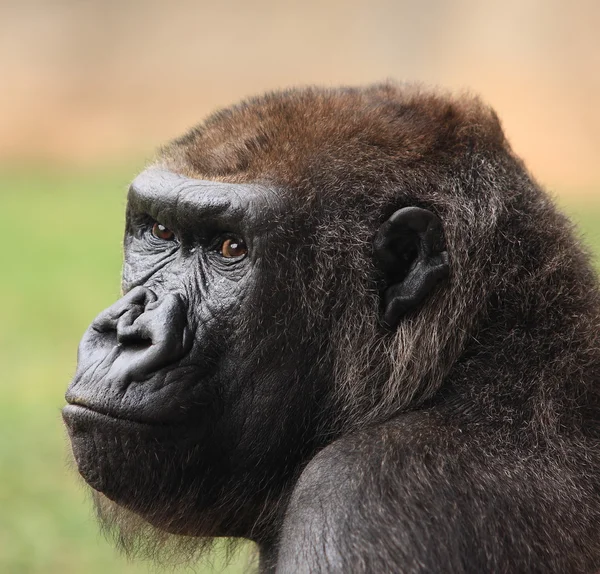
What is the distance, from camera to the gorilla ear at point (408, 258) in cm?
359

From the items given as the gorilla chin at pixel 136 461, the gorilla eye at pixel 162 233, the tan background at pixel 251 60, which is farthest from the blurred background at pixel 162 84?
the gorilla chin at pixel 136 461

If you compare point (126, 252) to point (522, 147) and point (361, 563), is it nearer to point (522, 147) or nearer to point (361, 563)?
point (361, 563)

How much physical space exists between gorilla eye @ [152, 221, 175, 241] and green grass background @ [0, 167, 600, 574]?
0.98 metres

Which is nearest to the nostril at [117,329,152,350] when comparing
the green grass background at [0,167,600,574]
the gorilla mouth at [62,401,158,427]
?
the gorilla mouth at [62,401,158,427]

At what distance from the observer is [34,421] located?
8250 mm

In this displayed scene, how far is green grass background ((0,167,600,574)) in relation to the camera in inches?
238

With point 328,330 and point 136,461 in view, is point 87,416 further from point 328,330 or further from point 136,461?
point 328,330

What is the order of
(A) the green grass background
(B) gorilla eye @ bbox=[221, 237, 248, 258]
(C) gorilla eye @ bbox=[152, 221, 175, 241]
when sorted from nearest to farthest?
(B) gorilla eye @ bbox=[221, 237, 248, 258] → (C) gorilla eye @ bbox=[152, 221, 175, 241] → (A) the green grass background

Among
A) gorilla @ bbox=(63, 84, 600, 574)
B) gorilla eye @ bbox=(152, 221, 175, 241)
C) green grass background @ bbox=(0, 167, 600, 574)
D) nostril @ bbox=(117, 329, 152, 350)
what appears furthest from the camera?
green grass background @ bbox=(0, 167, 600, 574)

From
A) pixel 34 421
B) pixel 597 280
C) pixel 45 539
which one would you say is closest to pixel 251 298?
pixel 597 280

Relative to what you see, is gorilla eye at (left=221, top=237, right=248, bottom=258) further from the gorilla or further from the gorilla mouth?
the gorilla mouth

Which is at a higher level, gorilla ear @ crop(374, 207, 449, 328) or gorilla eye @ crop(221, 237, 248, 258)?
gorilla ear @ crop(374, 207, 449, 328)

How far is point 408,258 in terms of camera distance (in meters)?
3.68

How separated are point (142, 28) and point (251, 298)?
21.6 meters
